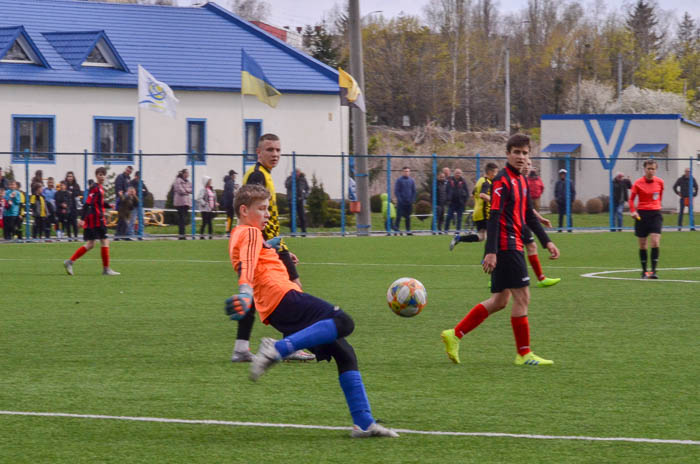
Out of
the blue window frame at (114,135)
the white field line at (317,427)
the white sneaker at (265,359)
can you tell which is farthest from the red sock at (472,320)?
the blue window frame at (114,135)

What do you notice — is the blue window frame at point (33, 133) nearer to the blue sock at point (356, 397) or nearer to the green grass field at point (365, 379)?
the green grass field at point (365, 379)

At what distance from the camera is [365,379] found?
8.42m

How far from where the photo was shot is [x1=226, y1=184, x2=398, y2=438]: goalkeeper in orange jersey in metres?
6.05

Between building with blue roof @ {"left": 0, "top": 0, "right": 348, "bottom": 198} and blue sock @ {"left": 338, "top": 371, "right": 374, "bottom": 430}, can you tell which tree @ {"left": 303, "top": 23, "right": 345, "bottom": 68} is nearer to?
building with blue roof @ {"left": 0, "top": 0, "right": 348, "bottom": 198}

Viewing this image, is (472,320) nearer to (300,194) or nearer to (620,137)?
(300,194)

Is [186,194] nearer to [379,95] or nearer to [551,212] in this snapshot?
[551,212]

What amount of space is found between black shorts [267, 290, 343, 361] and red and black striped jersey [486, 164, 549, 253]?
279 centimetres

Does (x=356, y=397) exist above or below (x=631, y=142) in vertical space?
below

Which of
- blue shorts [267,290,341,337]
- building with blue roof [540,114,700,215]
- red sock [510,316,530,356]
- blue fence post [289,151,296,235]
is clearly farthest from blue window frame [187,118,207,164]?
blue shorts [267,290,341,337]

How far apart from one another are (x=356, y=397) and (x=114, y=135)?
117 feet

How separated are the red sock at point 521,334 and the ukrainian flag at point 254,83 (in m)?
23.6

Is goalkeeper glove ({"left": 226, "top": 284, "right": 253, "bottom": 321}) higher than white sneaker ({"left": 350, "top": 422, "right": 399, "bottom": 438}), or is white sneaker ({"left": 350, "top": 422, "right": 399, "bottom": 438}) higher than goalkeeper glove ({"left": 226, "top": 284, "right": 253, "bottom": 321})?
goalkeeper glove ({"left": 226, "top": 284, "right": 253, "bottom": 321})

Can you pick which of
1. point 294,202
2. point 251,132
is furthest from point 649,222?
point 251,132

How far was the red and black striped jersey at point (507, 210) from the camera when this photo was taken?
889 cm
